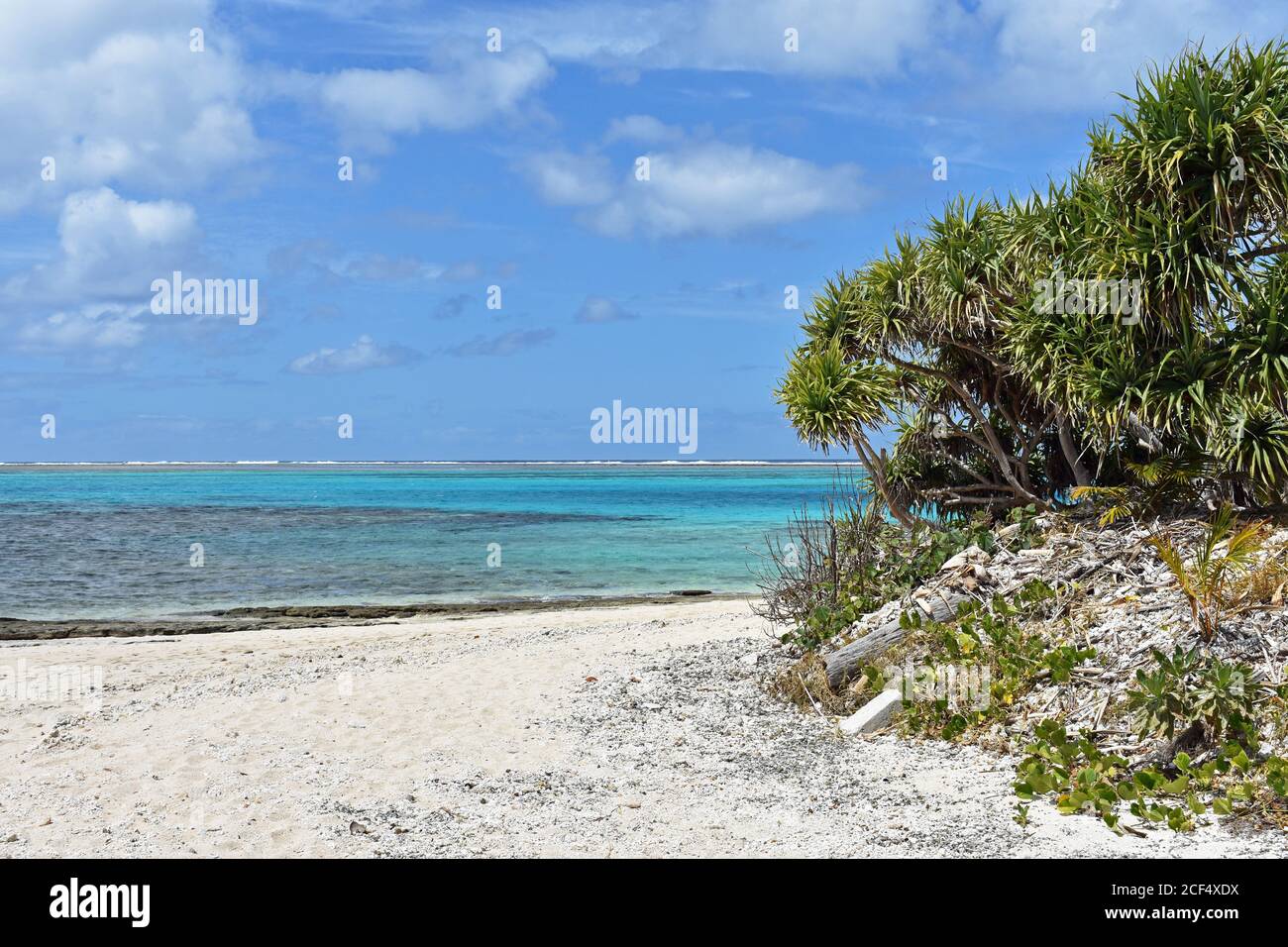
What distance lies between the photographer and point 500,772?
764 centimetres

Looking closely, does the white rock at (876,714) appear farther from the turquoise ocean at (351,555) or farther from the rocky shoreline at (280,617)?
the rocky shoreline at (280,617)

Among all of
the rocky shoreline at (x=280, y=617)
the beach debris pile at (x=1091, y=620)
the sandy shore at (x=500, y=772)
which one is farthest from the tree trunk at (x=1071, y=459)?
the rocky shoreline at (x=280, y=617)

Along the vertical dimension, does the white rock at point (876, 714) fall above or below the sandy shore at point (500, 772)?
above

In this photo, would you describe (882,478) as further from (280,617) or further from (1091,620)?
(280,617)

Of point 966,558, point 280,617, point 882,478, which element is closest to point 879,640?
point 966,558

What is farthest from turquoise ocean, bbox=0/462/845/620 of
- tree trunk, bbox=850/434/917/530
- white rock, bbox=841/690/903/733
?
white rock, bbox=841/690/903/733

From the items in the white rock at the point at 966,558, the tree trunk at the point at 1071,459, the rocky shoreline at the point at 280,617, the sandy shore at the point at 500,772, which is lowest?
the rocky shoreline at the point at 280,617

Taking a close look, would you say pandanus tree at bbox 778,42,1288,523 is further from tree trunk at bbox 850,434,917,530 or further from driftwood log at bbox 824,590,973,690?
driftwood log at bbox 824,590,973,690

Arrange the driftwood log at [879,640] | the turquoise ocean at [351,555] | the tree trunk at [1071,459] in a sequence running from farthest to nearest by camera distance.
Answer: the turquoise ocean at [351,555] → the tree trunk at [1071,459] → the driftwood log at [879,640]

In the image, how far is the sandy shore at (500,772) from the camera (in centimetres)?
600

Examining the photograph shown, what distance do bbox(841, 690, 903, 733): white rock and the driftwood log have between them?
0.67m

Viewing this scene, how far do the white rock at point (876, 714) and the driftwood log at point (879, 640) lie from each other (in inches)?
26.6

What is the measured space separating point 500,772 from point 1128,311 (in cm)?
742
